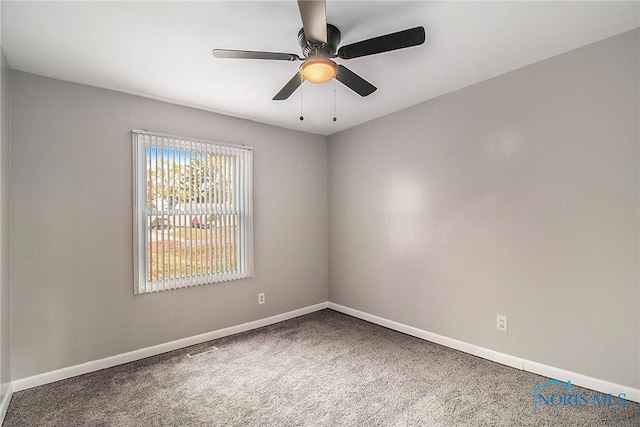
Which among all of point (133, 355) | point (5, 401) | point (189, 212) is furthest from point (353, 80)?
point (5, 401)

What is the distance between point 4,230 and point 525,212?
12.9 ft

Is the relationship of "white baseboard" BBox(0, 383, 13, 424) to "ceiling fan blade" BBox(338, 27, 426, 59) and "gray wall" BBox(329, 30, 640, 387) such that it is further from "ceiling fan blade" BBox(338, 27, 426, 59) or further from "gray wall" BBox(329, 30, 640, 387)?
"gray wall" BBox(329, 30, 640, 387)


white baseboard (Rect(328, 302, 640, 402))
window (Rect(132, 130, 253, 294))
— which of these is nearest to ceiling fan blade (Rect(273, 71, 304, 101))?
window (Rect(132, 130, 253, 294))

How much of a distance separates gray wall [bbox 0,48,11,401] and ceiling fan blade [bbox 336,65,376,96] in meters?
2.31

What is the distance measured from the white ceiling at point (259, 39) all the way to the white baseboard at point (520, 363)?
7.83 feet

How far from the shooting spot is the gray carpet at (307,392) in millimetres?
2035

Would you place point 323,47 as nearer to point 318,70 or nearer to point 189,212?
point 318,70

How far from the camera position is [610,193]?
2.21 meters

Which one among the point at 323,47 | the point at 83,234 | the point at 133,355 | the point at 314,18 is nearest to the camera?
the point at 314,18

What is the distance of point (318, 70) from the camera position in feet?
6.25

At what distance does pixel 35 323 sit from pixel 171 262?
3.52ft

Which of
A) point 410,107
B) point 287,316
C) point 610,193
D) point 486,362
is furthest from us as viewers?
point 287,316

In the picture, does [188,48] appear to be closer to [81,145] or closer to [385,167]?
[81,145]

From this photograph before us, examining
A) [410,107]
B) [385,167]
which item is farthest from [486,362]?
[410,107]
